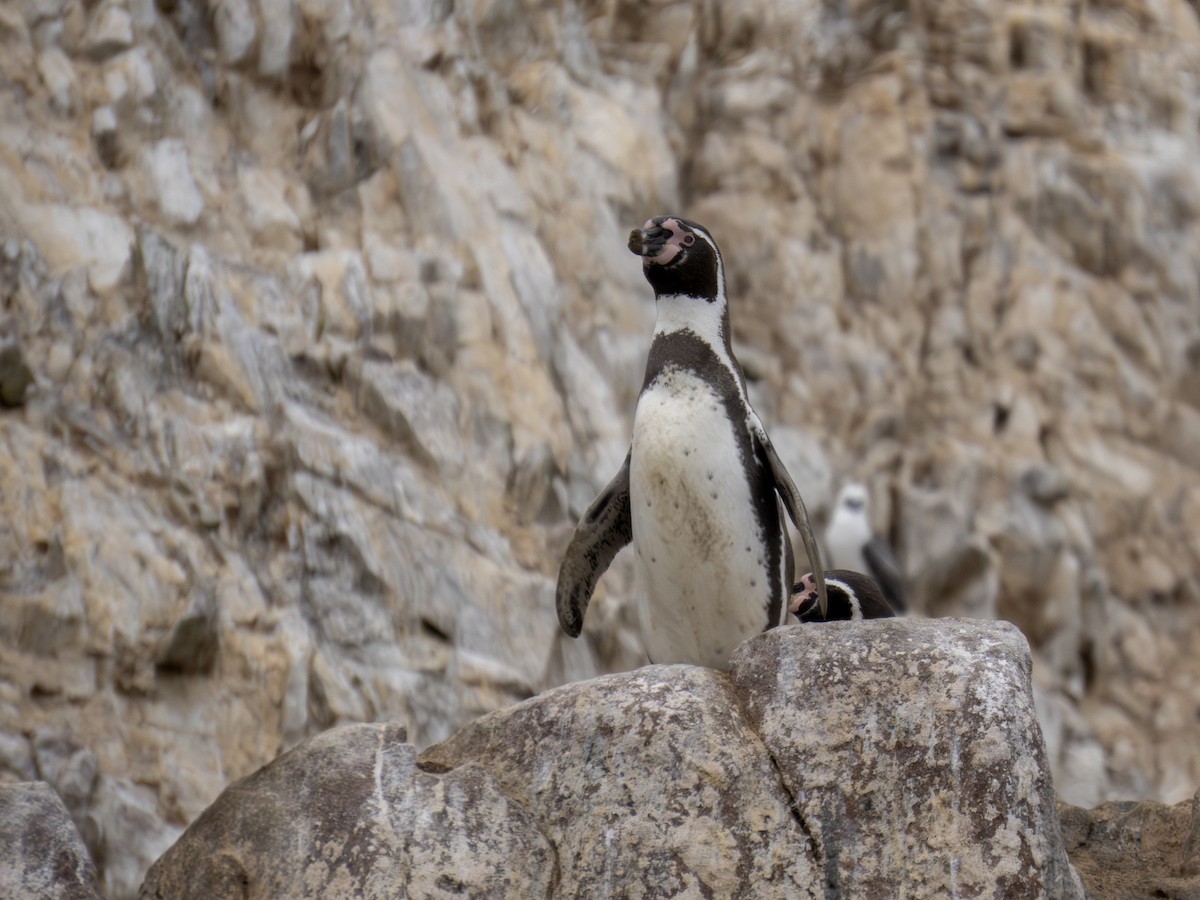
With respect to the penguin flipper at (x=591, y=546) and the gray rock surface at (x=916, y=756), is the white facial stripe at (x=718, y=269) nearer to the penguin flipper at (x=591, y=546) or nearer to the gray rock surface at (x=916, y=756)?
the penguin flipper at (x=591, y=546)

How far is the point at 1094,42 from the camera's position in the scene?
38.4 feet

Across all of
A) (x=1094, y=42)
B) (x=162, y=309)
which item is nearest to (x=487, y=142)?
(x=162, y=309)

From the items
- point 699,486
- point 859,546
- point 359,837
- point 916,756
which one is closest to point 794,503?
point 699,486

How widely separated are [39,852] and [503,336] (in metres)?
5.22

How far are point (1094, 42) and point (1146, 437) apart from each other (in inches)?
115

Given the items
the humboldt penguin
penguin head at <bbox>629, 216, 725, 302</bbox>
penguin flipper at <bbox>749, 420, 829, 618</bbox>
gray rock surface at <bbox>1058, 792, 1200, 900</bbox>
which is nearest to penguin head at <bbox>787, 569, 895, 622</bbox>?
penguin flipper at <bbox>749, 420, 829, 618</bbox>

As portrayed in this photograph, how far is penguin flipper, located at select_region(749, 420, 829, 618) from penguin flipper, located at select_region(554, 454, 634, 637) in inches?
20.3

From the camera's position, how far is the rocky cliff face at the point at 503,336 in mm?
6402

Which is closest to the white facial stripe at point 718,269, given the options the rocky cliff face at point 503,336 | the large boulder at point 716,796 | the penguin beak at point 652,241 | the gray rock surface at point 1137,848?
the penguin beak at point 652,241

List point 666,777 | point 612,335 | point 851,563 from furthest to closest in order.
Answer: point 851,563 → point 612,335 → point 666,777

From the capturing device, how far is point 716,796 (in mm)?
3412

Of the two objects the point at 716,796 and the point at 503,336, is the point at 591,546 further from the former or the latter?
the point at 503,336

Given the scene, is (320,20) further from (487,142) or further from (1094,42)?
(1094,42)

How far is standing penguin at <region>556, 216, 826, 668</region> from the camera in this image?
4.86 meters
